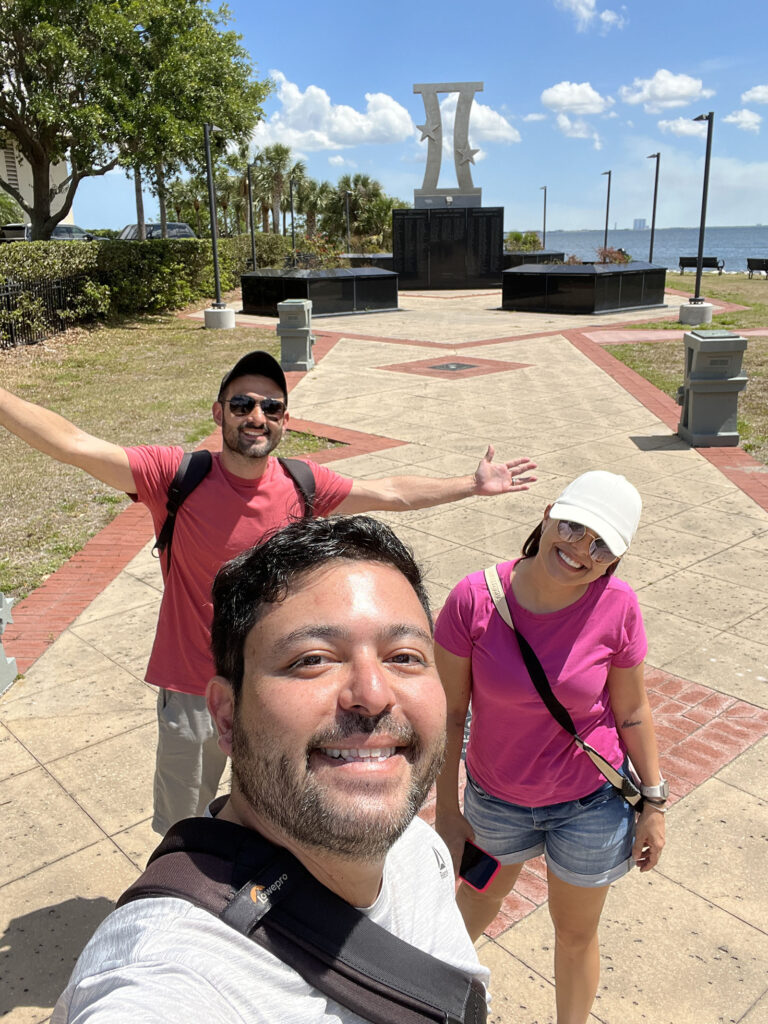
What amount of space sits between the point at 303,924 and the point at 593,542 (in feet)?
5.28

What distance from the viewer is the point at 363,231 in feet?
212

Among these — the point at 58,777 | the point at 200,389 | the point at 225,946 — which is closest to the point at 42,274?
the point at 200,389

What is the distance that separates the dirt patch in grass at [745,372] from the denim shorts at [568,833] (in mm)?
7861

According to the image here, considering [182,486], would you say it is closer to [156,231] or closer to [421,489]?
[421,489]

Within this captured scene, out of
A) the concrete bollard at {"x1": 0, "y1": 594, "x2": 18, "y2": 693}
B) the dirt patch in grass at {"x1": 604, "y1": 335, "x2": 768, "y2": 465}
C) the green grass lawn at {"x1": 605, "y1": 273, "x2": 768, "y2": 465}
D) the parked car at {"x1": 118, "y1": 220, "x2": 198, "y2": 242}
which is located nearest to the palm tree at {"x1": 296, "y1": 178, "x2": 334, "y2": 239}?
the parked car at {"x1": 118, "y1": 220, "x2": 198, "y2": 242}

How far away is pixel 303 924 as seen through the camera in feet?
3.64

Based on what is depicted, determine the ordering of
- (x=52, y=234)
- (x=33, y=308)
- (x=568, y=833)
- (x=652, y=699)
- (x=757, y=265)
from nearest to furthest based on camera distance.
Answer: (x=568, y=833) → (x=652, y=699) → (x=33, y=308) → (x=52, y=234) → (x=757, y=265)

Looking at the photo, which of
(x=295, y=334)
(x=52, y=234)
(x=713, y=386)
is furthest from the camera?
(x=52, y=234)

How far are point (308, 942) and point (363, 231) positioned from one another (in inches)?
2633

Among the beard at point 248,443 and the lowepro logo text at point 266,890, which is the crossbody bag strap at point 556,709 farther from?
the lowepro logo text at point 266,890

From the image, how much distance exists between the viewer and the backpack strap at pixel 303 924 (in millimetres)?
1081

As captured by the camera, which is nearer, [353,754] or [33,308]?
[353,754]

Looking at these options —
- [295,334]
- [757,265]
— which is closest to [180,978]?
[295,334]

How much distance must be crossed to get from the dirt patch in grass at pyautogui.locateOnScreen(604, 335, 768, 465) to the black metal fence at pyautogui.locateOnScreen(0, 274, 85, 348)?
38.4 feet
